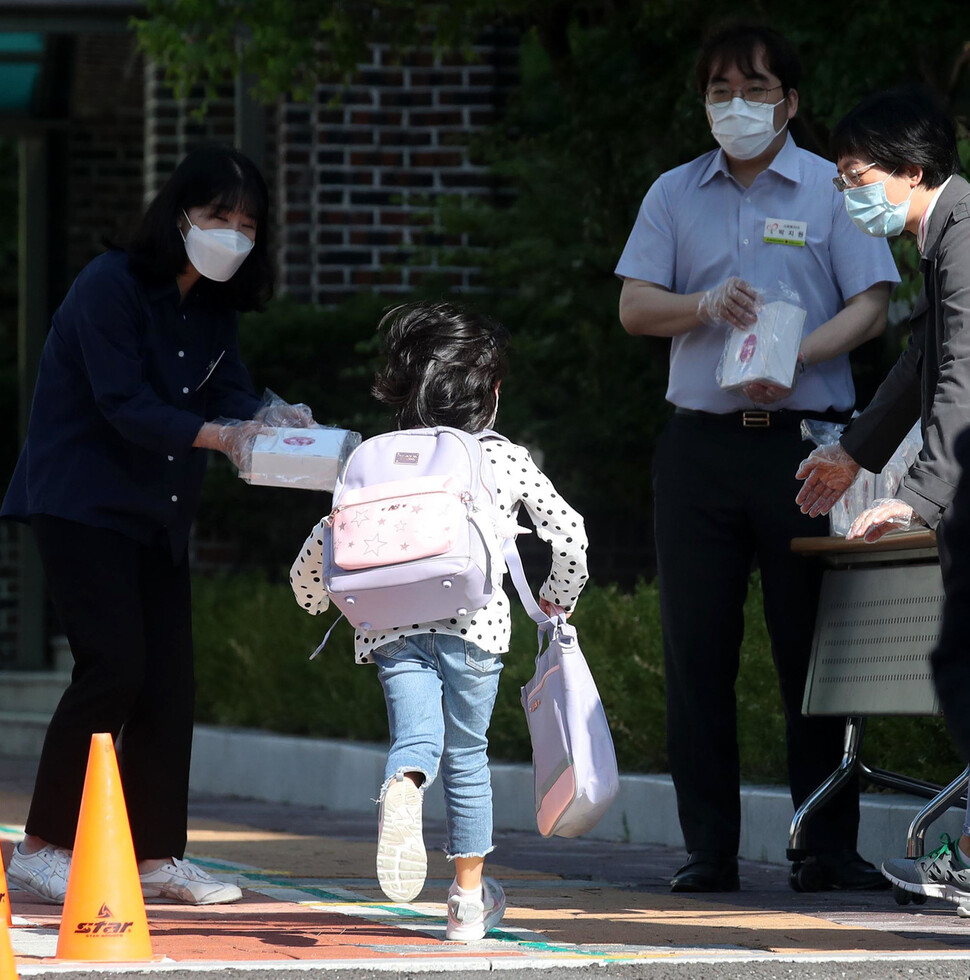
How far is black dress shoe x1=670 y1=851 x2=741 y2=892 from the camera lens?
5516mm

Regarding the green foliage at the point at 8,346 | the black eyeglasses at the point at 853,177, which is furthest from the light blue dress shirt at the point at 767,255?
the green foliage at the point at 8,346

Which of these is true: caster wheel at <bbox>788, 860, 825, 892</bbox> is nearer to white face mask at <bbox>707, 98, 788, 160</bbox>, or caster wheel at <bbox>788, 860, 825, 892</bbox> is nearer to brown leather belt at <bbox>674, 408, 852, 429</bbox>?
brown leather belt at <bbox>674, 408, 852, 429</bbox>

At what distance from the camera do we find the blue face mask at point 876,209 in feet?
14.9

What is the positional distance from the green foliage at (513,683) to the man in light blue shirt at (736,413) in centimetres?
109

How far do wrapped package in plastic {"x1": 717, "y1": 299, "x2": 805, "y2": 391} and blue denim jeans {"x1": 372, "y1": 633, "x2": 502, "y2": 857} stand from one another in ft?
4.04

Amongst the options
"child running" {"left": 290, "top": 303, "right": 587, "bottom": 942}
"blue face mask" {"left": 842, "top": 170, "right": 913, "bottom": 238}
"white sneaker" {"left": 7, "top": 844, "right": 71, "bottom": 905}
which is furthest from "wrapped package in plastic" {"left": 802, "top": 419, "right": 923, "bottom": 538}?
"white sneaker" {"left": 7, "top": 844, "right": 71, "bottom": 905}

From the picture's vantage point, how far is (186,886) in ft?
17.3

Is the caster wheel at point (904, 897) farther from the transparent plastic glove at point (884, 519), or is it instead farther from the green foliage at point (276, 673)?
the green foliage at point (276, 673)

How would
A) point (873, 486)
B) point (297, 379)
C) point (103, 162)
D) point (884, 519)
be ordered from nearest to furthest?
point (884, 519) < point (873, 486) < point (297, 379) < point (103, 162)

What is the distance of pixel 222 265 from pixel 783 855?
9.15 ft

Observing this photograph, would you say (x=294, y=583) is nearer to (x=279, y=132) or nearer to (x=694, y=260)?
(x=694, y=260)

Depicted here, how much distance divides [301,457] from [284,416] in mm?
439

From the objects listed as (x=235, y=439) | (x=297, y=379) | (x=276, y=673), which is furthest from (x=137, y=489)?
(x=297, y=379)

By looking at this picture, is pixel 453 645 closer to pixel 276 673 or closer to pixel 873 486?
pixel 873 486
